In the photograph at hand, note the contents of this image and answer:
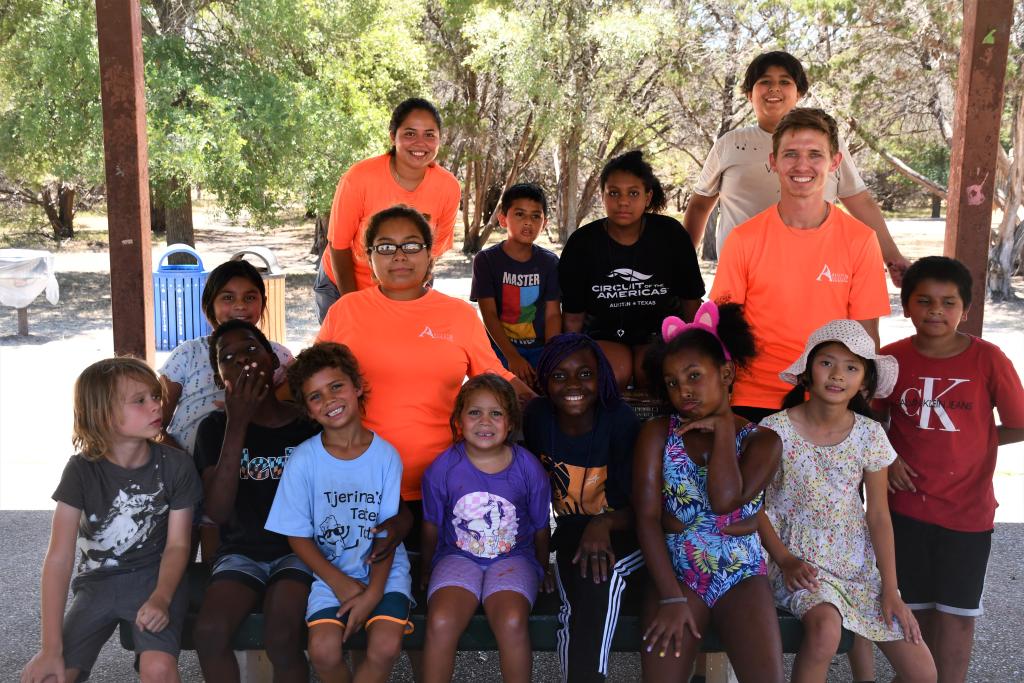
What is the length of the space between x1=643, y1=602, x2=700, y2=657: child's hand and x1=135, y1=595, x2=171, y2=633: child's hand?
1.43 metres

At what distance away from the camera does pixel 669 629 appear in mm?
2777

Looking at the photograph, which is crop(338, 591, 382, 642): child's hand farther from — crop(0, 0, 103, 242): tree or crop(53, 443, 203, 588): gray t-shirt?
crop(0, 0, 103, 242): tree

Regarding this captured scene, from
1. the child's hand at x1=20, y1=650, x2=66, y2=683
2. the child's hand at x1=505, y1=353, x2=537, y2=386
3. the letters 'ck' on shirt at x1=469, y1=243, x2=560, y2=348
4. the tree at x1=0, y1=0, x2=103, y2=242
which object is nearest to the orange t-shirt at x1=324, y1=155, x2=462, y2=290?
the letters 'ck' on shirt at x1=469, y1=243, x2=560, y2=348

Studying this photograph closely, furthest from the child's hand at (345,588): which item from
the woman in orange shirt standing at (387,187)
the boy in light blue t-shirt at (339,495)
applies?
the woman in orange shirt standing at (387,187)

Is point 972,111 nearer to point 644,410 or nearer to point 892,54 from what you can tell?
point 644,410

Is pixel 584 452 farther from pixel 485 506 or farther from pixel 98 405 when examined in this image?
pixel 98 405

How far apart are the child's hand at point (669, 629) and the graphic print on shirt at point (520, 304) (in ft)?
6.28

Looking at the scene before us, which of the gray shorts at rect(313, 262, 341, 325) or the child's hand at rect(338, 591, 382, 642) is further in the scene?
the gray shorts at rect(313, 262, 341, 325)

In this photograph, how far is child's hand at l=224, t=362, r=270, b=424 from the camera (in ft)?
10.1

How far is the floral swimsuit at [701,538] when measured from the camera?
2.91m

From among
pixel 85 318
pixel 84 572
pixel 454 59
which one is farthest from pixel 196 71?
pixel 84 572

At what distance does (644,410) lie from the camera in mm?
3963

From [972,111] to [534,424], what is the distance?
247cm

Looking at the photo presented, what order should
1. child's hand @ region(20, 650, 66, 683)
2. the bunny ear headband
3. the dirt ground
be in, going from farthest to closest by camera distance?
the dirt ground
the bunny ear headband
child's hand @ region(20, 650, 66, 683)
